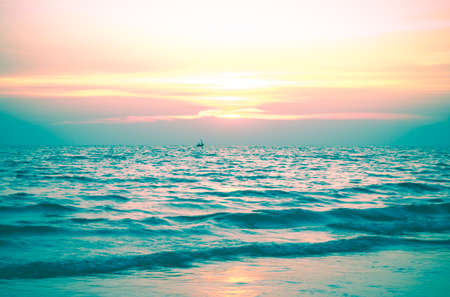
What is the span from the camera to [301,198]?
57.6 ft

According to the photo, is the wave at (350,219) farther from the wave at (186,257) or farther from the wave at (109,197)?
the wave at (109,197)

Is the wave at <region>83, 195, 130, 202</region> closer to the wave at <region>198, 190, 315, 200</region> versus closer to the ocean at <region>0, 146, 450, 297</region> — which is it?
the ocean at <region>0, 146, 450, 297</region>

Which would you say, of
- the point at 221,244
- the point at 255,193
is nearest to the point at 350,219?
the point at 221,244

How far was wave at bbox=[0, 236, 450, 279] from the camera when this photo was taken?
7.09m

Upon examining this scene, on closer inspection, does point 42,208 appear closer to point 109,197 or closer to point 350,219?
point 109,197

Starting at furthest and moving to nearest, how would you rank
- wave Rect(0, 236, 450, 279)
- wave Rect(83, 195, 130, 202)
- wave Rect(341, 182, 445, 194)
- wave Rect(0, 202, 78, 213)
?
wave Rect(341, 182, 445, 194) < wave Rect(83, 195, 130, 202) < wave Rect(0, 202, 78, 213) < wave Rect(0, 236, 450, 279)

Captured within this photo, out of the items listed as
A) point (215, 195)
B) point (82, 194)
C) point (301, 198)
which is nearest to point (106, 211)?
point (82, 194)

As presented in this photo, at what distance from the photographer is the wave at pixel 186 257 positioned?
23.3ft

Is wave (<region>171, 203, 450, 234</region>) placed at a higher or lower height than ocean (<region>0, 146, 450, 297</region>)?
lower

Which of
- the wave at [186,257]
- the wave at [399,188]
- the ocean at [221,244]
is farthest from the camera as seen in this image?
the wave at [399,188]

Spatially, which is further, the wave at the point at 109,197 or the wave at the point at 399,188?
the wave at the point at 399,188

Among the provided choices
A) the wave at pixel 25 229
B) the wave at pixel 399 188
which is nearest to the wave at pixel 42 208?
the wave at pixel 25 229

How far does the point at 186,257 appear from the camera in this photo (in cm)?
816

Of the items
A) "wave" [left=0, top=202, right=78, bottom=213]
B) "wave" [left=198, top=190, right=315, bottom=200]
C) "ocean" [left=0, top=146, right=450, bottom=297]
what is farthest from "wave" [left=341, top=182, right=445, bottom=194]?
"wave" [left=0, top=202, right=78, bottom=213]
